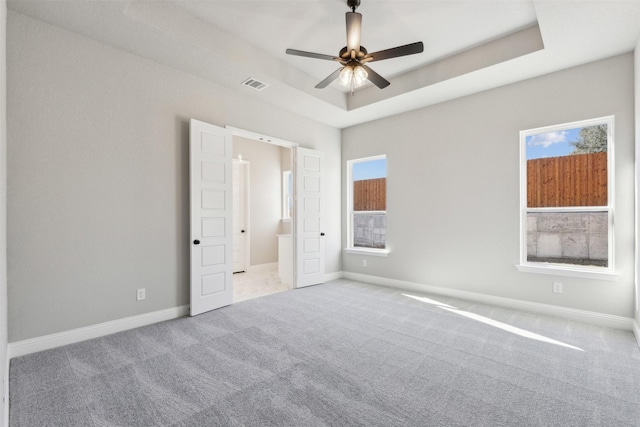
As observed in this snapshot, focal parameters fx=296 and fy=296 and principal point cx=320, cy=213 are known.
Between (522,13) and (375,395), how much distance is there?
3.71m

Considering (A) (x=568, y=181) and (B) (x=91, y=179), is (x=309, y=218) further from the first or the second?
(A) (x=568, y=181)

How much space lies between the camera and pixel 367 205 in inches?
220

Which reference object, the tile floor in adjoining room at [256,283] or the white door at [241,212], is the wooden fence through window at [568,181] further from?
the white door at [241,212]

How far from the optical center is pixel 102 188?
300cm

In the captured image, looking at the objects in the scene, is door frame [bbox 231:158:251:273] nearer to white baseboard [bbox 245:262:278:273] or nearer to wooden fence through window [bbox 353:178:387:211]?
white baseboard [bbox 245:262:278:273]

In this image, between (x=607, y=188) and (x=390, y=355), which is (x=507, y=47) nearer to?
(x=607, y=188)

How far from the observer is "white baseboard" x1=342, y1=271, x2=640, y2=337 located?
3187 millimetres

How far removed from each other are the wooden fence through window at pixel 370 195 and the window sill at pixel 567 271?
2.26 metres

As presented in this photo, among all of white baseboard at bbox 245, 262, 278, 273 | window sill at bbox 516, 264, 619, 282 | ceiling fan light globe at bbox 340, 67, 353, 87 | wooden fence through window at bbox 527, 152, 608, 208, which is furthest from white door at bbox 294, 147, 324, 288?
wooden fence through window at bbox 527, 152, 608, 208

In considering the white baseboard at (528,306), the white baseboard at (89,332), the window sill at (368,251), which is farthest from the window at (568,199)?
the white baseboard at (89,332)

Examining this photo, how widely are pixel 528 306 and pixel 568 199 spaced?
1.39 metres

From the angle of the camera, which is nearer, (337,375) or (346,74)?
(337,375)

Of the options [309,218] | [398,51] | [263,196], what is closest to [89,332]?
[309,218]

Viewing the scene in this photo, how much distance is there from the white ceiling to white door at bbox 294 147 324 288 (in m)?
1.31
